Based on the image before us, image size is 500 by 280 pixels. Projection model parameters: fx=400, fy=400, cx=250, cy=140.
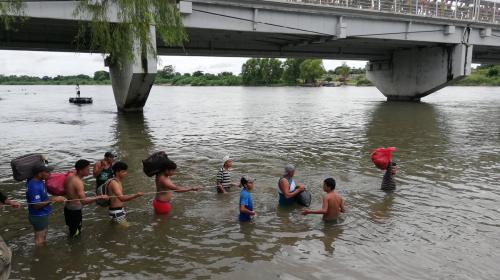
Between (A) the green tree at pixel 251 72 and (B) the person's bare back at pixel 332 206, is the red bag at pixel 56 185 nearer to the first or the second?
(B) the person's bare back at pixel 332 206

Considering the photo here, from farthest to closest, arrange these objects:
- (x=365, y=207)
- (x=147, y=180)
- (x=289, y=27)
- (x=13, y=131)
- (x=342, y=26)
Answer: (x=342, y=26), (x=289, y=27), (x=13, y=131), (x=147, y=180), (x=365, y=207)

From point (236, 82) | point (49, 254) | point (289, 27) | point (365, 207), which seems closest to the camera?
point (49, 254)

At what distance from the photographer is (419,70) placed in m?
44.2

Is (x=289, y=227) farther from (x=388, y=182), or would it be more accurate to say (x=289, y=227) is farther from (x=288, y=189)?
(x=388, y=182)

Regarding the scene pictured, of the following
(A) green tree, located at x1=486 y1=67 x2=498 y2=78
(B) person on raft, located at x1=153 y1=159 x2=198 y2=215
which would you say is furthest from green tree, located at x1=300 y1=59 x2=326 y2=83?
(B) person on raft, located at x1=153 y1=159 x2=198 y2=215

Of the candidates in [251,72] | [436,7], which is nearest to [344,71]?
[251,72]

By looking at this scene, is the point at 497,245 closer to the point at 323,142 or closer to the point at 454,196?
the point at 454,196

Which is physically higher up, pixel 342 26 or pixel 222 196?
pixel 342 26

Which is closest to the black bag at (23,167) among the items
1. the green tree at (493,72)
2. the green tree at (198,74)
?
the green tree at (493,72)

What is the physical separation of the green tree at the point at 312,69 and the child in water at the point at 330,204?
10922 centimetres

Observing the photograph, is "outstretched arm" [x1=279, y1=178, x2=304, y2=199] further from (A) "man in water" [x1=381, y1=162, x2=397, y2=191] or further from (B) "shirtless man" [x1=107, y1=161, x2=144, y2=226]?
(B) "shirtless man" [x1=107, y1=161, x2=144, y2=226]

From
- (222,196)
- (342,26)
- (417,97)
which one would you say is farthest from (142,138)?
(417,97)

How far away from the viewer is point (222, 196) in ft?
32.4

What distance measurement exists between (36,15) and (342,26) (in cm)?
2036
